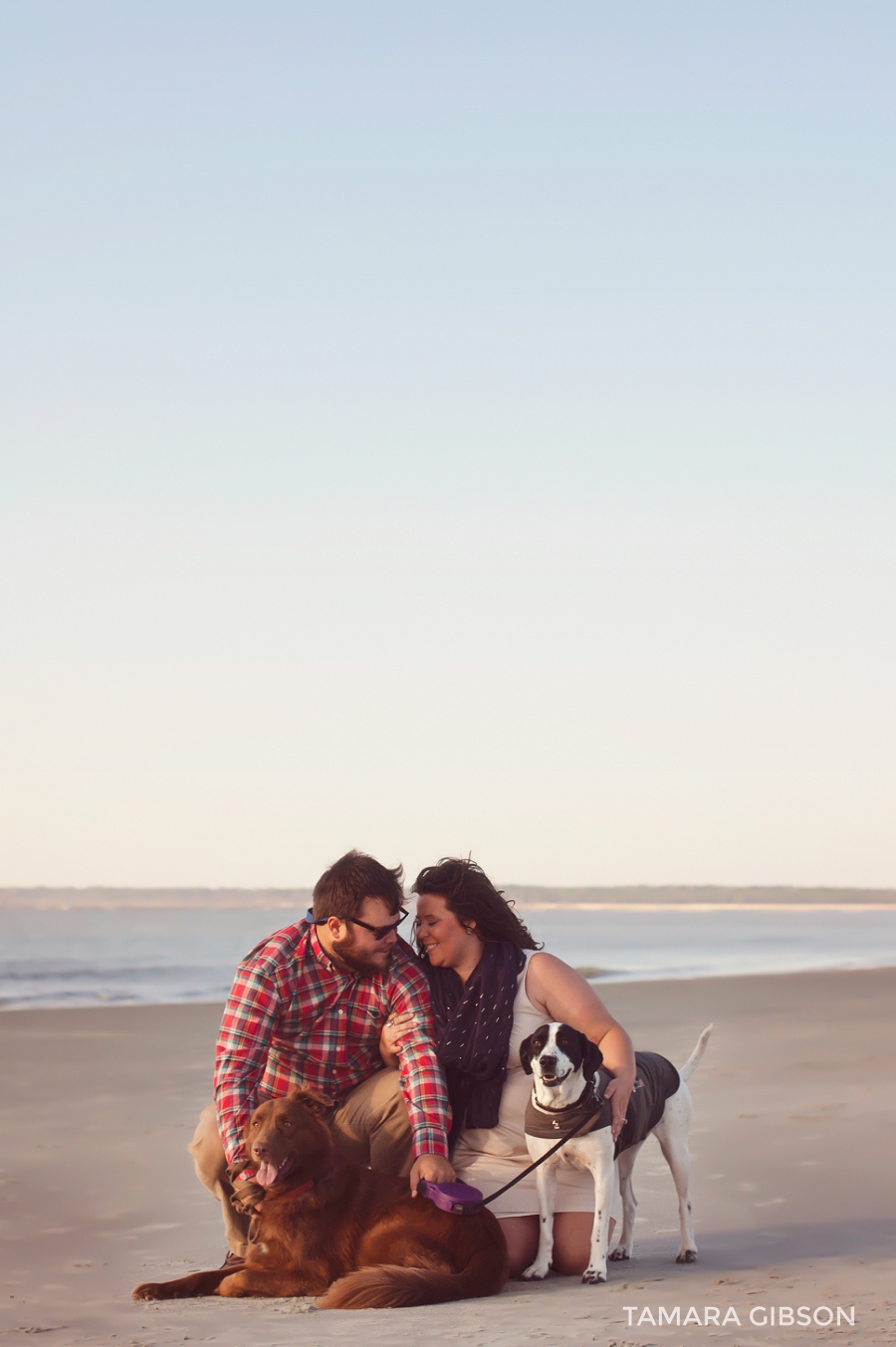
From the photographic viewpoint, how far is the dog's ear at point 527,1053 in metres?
4.26

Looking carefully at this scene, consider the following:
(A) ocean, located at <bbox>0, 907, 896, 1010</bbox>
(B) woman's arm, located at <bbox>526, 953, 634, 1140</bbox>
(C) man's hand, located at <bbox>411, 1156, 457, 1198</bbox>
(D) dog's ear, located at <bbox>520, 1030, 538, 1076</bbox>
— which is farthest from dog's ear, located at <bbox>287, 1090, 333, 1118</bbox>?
(A) ocean, located at <bbox>0, 907, 896, 1010</bbox>

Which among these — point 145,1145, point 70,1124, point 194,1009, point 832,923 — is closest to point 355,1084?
point 145,1145

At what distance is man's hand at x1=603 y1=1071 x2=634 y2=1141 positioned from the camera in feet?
13.9

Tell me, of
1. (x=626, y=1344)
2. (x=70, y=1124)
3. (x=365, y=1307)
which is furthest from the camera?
(x=70, y=1124)

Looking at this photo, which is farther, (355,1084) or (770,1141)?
(770,1141)

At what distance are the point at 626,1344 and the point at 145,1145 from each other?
172 inches

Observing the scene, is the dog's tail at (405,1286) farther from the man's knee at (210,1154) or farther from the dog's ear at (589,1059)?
the man's knee at (210,1154)

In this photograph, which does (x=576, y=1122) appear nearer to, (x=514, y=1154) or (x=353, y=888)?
(x=514, y=1154)

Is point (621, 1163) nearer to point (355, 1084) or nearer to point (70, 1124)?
point (355, 1084)

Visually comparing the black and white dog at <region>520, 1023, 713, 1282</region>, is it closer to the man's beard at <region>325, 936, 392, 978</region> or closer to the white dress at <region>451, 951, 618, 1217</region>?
the white dress at <region>451, 951, 618, 1217</region>

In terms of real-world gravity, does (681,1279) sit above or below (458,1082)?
below

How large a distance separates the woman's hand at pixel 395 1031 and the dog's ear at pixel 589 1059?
0.58m

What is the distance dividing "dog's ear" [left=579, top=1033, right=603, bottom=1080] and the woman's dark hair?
572 millimetres

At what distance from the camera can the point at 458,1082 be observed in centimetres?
458
